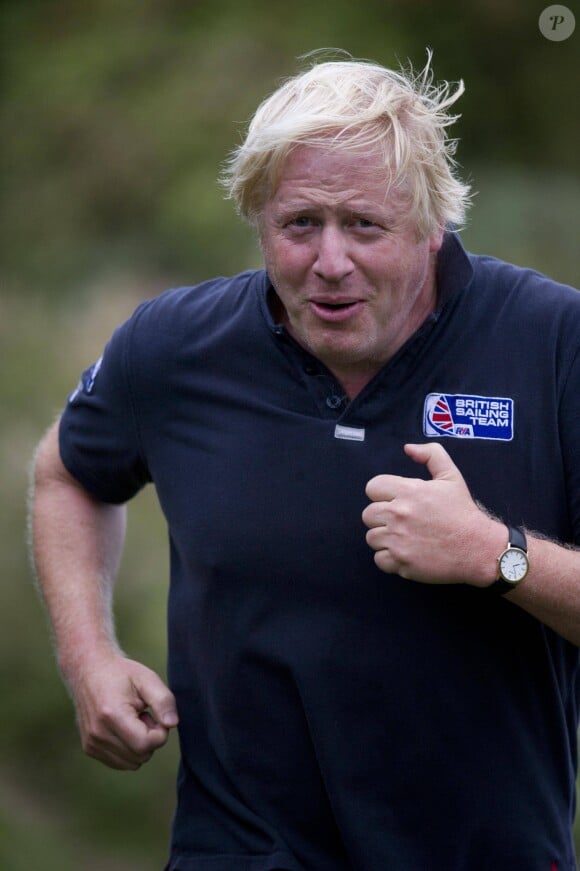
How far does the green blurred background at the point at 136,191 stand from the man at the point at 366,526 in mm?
3273

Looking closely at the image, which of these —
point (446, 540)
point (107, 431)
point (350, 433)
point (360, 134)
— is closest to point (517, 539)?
point (446, 540)

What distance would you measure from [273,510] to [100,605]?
0.55 m

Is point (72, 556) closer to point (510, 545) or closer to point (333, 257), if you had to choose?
point (333, 257)

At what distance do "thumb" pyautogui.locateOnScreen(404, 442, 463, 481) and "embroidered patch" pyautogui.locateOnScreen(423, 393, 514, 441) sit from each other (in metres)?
0.14

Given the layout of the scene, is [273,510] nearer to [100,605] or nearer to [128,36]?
[100,605]

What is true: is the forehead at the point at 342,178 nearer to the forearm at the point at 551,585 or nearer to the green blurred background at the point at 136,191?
the forearm at the point at 551,585

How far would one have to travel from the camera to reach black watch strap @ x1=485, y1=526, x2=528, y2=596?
215 cm

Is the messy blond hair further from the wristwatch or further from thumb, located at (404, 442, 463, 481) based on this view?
the wristwatch

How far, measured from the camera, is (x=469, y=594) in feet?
7.77

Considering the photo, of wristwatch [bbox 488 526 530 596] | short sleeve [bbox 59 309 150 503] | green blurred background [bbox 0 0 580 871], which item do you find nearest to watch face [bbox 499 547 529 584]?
wristwatch [bbox 488 526 530 596]

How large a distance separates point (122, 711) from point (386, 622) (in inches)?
21.8

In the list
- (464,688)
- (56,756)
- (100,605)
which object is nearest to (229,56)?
(56,756)

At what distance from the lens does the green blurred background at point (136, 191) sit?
5.86 m

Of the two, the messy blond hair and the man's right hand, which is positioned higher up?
the messy blond hair
